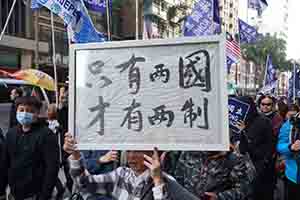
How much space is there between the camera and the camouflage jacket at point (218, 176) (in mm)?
2939

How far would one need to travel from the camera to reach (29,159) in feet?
12.3

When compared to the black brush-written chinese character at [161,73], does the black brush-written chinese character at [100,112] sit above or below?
below

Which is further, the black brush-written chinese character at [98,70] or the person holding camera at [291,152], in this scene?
the person holding camera at [291,152]

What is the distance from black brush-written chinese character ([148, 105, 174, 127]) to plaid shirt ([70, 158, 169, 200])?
0.28 m

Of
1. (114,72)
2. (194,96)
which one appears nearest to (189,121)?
(194,96)

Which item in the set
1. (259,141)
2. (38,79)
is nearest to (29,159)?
(259,141)

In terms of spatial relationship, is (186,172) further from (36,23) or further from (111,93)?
(36,23)

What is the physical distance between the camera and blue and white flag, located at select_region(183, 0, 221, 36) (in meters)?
11.4

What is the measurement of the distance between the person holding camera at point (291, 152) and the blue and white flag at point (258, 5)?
455 inches

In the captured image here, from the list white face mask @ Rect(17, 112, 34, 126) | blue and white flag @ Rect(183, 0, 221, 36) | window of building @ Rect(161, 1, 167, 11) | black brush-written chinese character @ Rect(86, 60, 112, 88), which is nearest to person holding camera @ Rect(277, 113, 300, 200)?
white face mask @ Rect(17, 112, 34, 126)

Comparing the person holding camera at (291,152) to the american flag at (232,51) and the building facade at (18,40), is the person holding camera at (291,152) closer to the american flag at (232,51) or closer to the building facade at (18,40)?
the american flag at (232,51)

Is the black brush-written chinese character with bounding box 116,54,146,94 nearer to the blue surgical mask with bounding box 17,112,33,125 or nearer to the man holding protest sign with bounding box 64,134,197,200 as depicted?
the man holding protest sign with bounding box 64,134,197,200

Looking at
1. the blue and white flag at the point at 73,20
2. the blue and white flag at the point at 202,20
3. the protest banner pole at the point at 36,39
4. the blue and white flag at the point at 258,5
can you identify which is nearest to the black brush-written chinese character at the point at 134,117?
the blue and white flag at the point at 73,20

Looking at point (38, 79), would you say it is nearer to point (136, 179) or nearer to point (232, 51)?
point (232, 51)
